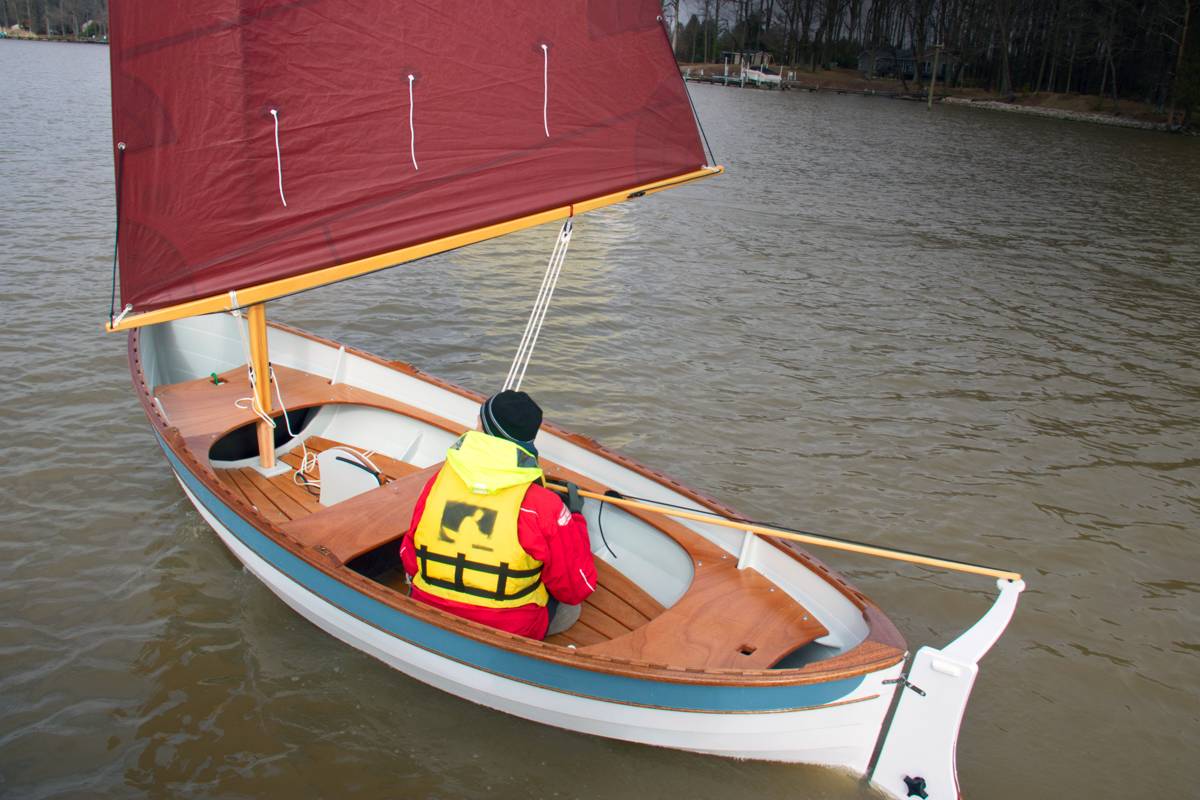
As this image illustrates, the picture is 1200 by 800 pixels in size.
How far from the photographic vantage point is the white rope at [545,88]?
5.58 meters

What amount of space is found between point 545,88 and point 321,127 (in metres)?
1.49

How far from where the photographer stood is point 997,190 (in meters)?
23.2

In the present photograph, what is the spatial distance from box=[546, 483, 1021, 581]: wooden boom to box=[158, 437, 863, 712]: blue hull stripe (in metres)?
0.74

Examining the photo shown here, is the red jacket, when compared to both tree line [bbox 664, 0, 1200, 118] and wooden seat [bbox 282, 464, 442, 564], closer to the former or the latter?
wooden seat [bbox 282, 464, 442, 564]

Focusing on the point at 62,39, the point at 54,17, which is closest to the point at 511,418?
the point at 62,39

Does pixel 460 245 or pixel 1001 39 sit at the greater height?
pixel 1001 39

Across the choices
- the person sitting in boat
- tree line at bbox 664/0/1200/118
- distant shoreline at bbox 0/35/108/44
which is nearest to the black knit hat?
the person sitting in boat

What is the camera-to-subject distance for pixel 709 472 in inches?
323

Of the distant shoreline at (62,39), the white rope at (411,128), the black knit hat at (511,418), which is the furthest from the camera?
the distant shoreline at (62,39)

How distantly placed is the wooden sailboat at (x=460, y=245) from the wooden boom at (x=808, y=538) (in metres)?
0.03

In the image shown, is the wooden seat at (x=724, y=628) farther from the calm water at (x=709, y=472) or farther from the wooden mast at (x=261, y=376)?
the wooden mast at (x=261, y=376)

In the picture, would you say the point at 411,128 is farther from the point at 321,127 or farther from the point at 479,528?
the point at 479,528

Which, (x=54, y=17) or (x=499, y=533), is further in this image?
(x=54, y=17)

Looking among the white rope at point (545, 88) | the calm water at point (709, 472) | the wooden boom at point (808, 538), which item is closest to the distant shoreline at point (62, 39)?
the calm water at point (709, 472)
